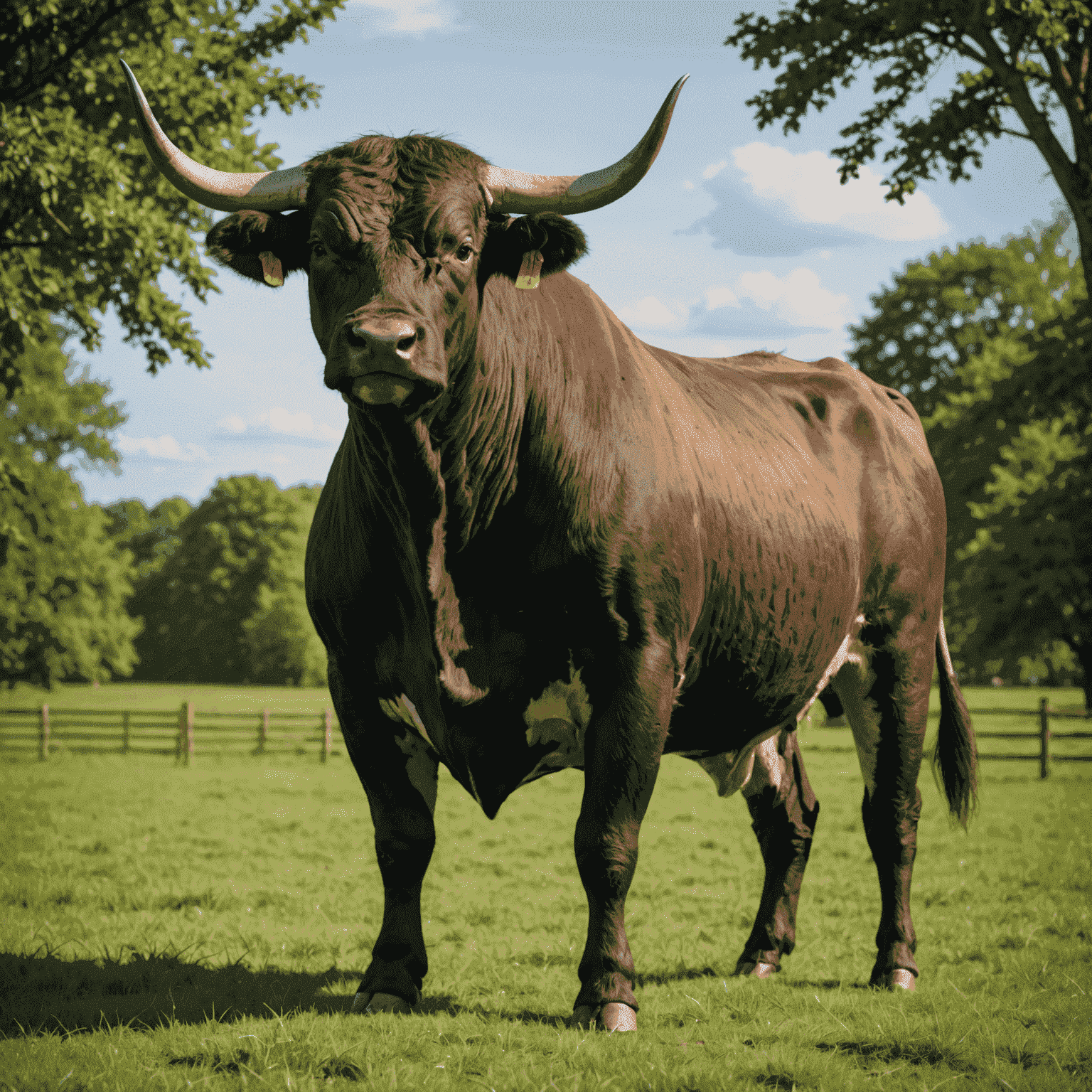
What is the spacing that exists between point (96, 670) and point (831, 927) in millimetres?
31768

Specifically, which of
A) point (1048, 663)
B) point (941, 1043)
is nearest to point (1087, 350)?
point (941, 1043)

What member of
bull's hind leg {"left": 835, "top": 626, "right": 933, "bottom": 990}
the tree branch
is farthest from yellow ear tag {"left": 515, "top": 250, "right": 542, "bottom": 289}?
the tree branch

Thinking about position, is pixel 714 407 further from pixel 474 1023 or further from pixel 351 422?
pixel 474 1023

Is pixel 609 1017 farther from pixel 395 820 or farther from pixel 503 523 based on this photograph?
pixel 503 523

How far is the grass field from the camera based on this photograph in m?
3.83

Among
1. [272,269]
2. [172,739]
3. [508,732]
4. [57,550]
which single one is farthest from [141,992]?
[57,550]

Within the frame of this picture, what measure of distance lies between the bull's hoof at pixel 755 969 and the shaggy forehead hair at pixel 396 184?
12.9 feet

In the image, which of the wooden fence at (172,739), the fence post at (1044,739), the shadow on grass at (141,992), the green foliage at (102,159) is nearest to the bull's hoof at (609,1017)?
the shadow on grass at (141,992)

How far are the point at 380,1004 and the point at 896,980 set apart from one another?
2539 millimetres

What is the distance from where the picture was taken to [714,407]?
215 inches

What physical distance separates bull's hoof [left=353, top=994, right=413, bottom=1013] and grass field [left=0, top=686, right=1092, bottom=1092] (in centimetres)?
9

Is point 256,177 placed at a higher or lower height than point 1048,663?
higher

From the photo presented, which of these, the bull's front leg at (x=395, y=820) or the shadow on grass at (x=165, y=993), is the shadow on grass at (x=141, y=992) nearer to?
the shadow on grass at (x=165, y=993)

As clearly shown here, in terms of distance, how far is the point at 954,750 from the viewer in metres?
6.67
